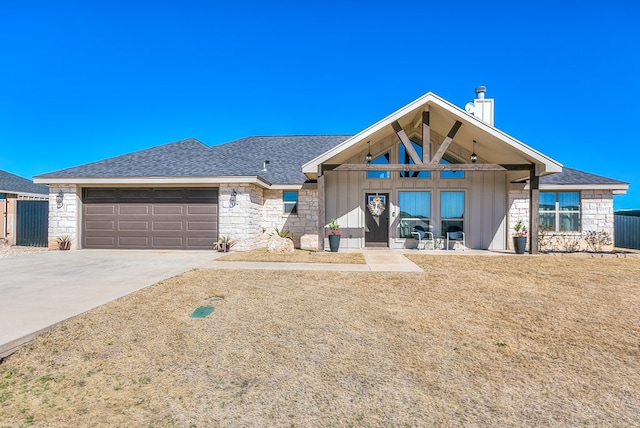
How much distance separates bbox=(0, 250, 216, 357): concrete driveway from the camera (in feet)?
12.3

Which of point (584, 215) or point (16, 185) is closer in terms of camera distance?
point (584, 215)

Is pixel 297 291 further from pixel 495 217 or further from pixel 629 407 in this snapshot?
pixel 495 217

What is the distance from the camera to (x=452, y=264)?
844cm

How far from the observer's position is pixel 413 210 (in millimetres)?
12414

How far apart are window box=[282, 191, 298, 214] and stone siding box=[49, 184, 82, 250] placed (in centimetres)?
775

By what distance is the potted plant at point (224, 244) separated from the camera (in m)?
11.0

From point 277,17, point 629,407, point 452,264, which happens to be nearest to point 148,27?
point 277,17

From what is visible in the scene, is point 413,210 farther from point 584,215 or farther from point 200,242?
point 200,242

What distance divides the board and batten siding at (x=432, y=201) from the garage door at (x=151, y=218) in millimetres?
4765

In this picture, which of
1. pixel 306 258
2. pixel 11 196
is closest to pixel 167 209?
pixel 306 258

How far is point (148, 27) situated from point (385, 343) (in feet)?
56.5

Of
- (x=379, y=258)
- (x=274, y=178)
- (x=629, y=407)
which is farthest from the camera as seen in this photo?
(x=274, y=178)

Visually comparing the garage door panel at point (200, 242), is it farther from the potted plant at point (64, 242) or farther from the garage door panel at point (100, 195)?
the potted plant at point (64, 242)

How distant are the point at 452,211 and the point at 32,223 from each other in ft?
57.1
